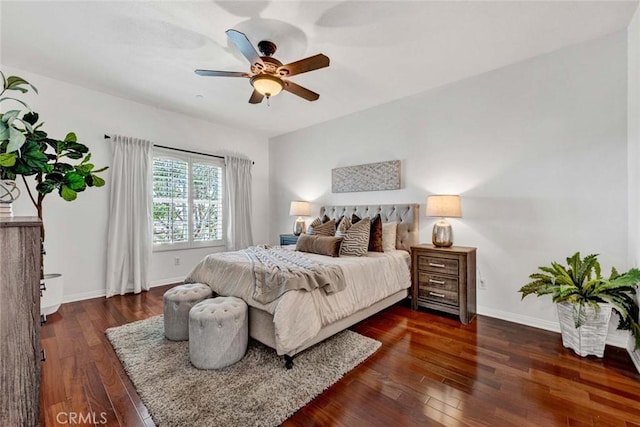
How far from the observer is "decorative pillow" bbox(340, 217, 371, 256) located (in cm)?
313

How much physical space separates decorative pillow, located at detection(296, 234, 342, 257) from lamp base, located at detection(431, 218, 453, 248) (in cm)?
115

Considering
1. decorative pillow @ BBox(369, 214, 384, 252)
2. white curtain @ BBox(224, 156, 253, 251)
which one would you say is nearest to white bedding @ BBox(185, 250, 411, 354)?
decorative pillow @ BBox(369, 214, 384, 252)

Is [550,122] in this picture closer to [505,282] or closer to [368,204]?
[505,282]

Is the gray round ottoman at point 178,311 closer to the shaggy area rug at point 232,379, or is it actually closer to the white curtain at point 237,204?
the shaggy area rug at point 232,379

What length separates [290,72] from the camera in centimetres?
240

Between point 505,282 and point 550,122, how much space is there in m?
1.76

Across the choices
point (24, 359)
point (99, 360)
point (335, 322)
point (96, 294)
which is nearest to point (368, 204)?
point (335, 322)

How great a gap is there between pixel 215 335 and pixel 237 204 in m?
3.47

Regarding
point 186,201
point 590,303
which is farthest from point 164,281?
point 590,303

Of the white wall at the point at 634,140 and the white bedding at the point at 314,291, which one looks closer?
the white bedding at the point at 314,291

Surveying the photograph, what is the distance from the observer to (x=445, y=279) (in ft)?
10.0

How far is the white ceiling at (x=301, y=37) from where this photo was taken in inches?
85.4

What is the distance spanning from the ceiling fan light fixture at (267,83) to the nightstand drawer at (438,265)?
8.05 ft

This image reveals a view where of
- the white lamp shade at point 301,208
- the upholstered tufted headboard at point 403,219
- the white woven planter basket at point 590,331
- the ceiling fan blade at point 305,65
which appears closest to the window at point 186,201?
the white lamp shade at point 301,208
